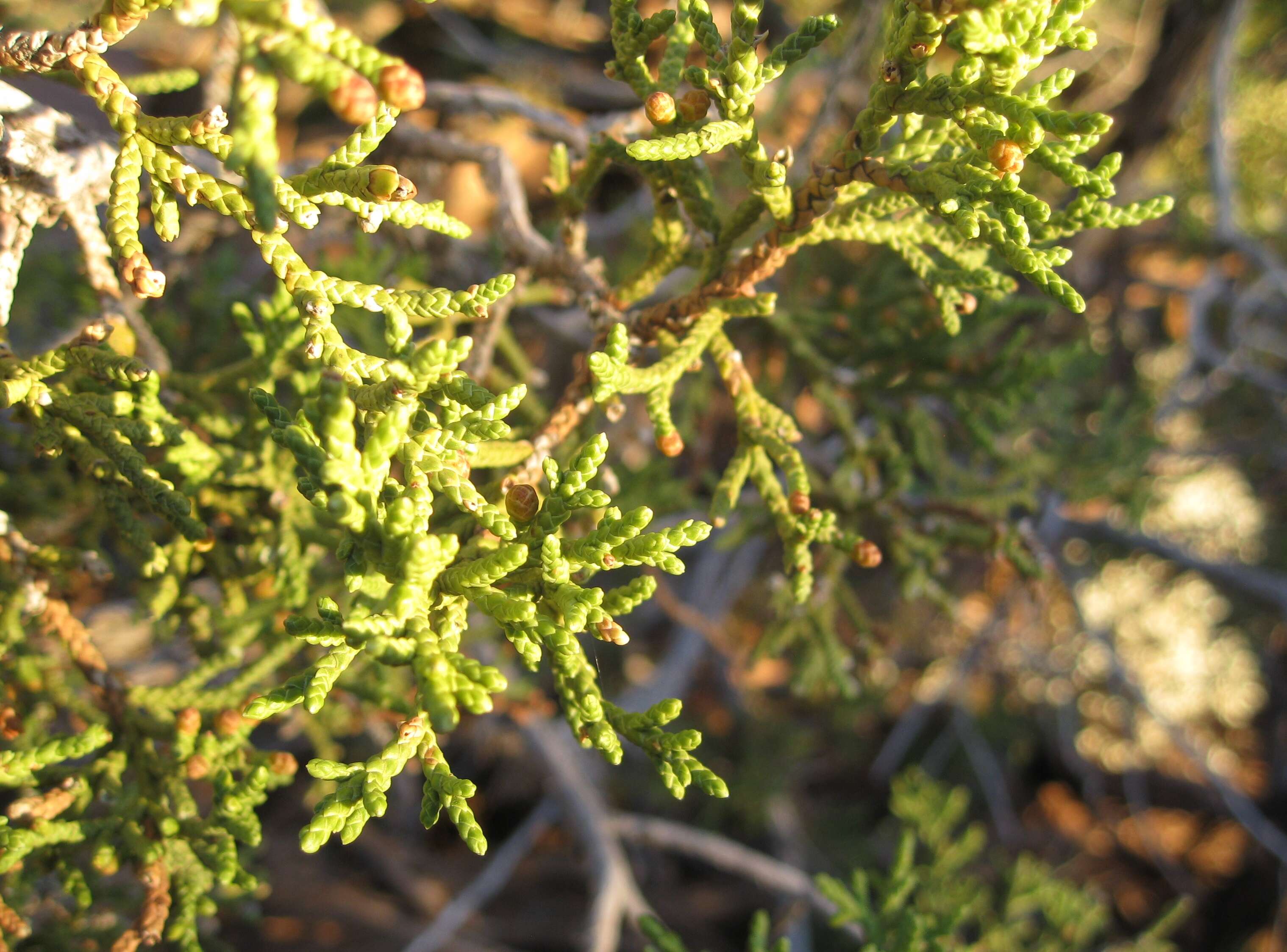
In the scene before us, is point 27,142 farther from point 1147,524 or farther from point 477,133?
point 1147,524

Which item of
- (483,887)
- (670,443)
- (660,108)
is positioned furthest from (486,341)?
(483,887)

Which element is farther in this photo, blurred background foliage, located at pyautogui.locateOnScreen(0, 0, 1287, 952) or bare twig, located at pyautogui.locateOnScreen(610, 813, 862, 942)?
bare twig, located at pyautogui.locateOnScreen(610, 813, 862, 942)

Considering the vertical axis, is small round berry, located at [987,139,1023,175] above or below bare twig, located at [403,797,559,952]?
above

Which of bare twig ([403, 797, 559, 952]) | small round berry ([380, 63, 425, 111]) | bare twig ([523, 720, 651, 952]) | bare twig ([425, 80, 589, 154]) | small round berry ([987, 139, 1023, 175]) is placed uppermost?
small round berry ([987, 139, 1023, 175])

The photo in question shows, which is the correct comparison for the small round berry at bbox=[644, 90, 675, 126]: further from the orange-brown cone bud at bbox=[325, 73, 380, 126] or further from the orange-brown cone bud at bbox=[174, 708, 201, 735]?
the orange-brown cone bud at bbox=[174, 708, 201, 735]

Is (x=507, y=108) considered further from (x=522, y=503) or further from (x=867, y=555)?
(x=867, y=555)

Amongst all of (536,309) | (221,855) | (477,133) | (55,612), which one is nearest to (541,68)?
(477,133)

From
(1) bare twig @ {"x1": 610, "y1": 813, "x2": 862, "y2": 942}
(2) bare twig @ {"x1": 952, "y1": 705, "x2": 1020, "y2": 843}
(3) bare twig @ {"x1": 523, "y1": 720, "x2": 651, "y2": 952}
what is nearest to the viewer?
(3) bare twig @ {"x1": 523, "y1": 720, "x2": 651, "y2": 952}

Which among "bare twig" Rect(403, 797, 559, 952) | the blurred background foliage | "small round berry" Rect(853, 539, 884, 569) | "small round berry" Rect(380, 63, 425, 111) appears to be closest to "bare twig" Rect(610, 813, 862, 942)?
"bare twig" Rect(403, 797, 559, 952)

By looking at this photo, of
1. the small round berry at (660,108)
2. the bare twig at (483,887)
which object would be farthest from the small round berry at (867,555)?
the bare twig at (483,887)
